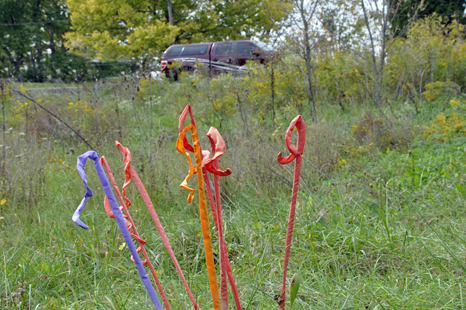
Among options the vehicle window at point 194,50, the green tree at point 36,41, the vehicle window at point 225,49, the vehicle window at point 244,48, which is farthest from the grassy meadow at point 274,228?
the green tree at point 36,41

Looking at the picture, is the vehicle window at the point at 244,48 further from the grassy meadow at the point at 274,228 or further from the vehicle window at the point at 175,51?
the grassy meadow at the point at 274,228

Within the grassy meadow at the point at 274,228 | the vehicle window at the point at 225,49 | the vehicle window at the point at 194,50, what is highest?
the vehicle window at the point at 194,50

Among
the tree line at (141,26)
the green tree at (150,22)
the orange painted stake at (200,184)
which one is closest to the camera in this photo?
the orange painted stake at (200,184)

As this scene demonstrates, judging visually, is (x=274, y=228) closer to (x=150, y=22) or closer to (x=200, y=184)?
(x=200, y=184)

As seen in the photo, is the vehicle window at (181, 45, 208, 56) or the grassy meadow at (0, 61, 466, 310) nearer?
the grassy meadow at (0, 61, 466, 310)

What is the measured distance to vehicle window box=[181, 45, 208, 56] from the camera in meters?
13.6

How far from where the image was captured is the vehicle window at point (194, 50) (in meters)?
13.6

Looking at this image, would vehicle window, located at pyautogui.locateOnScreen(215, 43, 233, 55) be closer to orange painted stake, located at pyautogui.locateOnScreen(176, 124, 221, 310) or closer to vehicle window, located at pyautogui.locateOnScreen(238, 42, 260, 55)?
vehicle window, located at pyautogui.locateOnScreen(238, 42, 260, 55)

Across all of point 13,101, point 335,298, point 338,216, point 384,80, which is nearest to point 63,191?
point 338,216

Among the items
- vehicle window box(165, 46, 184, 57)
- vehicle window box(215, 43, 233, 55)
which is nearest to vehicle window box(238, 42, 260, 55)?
vehicle window box(215, 43, 233, 55)

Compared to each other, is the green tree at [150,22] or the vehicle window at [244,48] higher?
the green tree at [150,22]

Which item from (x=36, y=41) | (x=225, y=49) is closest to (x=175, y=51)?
(x=225, y=49)

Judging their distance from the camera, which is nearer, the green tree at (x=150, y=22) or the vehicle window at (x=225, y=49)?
the vehicle window at (x=225, y=49)

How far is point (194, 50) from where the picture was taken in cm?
1379
